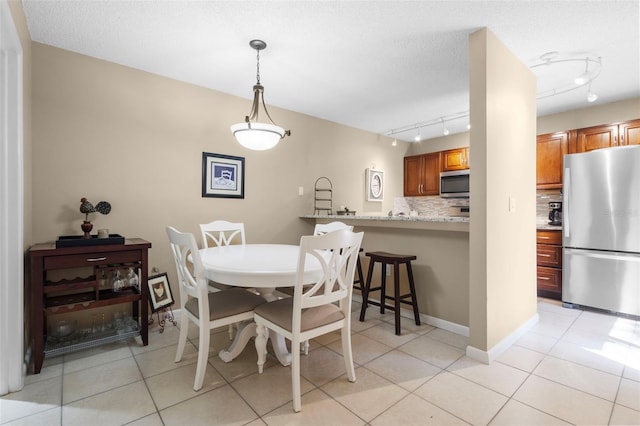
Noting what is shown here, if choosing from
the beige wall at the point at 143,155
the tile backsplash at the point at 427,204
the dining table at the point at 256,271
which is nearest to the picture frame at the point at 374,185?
the tile backsplash at the point at 427,204

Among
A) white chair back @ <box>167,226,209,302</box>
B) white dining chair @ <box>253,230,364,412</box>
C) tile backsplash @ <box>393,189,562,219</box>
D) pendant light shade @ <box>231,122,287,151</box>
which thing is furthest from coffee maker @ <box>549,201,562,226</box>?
white chair back @ <box>167,226,209,302</box>

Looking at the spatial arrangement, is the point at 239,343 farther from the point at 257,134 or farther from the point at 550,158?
the point at 550,158

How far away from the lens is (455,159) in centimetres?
477

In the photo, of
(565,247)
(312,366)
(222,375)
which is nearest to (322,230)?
(312,366)

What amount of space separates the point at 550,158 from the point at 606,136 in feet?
1.75

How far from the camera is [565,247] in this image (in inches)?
129

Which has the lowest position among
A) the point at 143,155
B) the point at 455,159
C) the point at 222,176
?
the point at 222,176

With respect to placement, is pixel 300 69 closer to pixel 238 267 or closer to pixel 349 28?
pixel 349 28

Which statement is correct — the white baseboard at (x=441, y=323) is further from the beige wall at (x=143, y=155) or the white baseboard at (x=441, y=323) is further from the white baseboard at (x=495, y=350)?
the beige wall at (x=143, y=155)

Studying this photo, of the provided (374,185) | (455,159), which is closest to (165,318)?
(374,185)

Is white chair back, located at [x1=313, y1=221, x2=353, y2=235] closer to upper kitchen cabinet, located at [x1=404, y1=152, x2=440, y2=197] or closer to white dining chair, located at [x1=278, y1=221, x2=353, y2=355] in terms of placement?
white dining chair, located at [x1=278, y1=221, x2=353, y2=355]

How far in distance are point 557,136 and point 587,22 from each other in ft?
6.74

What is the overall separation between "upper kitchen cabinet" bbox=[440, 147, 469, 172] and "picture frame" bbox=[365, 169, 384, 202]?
3.31 ft

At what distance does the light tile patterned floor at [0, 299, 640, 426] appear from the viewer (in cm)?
152
